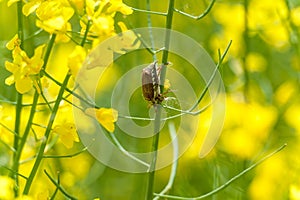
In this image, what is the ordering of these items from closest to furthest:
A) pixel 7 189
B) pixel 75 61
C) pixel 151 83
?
1. pixel 75 61
2. pixel 151 83
3. pixel 7 189

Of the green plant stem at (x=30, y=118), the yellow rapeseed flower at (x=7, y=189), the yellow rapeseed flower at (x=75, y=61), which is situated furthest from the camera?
the yellow rapeseed flower at (x=7, y=189)

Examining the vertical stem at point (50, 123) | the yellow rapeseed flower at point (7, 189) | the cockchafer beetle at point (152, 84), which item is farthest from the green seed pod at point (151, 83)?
the yellow rapeseed flower at point (7, 189)

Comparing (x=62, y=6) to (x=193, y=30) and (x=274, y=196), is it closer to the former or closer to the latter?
(x=274, y=196)

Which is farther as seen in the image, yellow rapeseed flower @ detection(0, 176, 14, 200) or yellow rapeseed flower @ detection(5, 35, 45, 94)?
yellow rapeseed flower @ detection(0, 176, 14, 200)

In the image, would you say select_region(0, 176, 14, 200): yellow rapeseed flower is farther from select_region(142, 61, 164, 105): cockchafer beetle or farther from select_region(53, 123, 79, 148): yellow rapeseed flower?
select_region(142, 61, 164, 105): cockchafer beetle

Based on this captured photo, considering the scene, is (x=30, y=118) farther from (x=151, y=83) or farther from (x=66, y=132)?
(x=151, y=83)

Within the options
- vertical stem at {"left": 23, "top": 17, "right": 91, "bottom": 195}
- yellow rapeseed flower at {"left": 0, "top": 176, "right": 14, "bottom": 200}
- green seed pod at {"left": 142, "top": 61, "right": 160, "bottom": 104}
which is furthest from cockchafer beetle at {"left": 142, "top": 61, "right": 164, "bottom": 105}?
yellow rapeseed flower at {"left": 0, "top": 176, "right": 14, "bottom": 200}

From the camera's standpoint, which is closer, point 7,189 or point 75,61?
point 75,61

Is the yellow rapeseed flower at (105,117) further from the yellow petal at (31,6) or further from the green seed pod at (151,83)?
the yellow petal at (31,6)

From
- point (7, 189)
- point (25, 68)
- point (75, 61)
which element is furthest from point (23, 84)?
point (7, 189)
